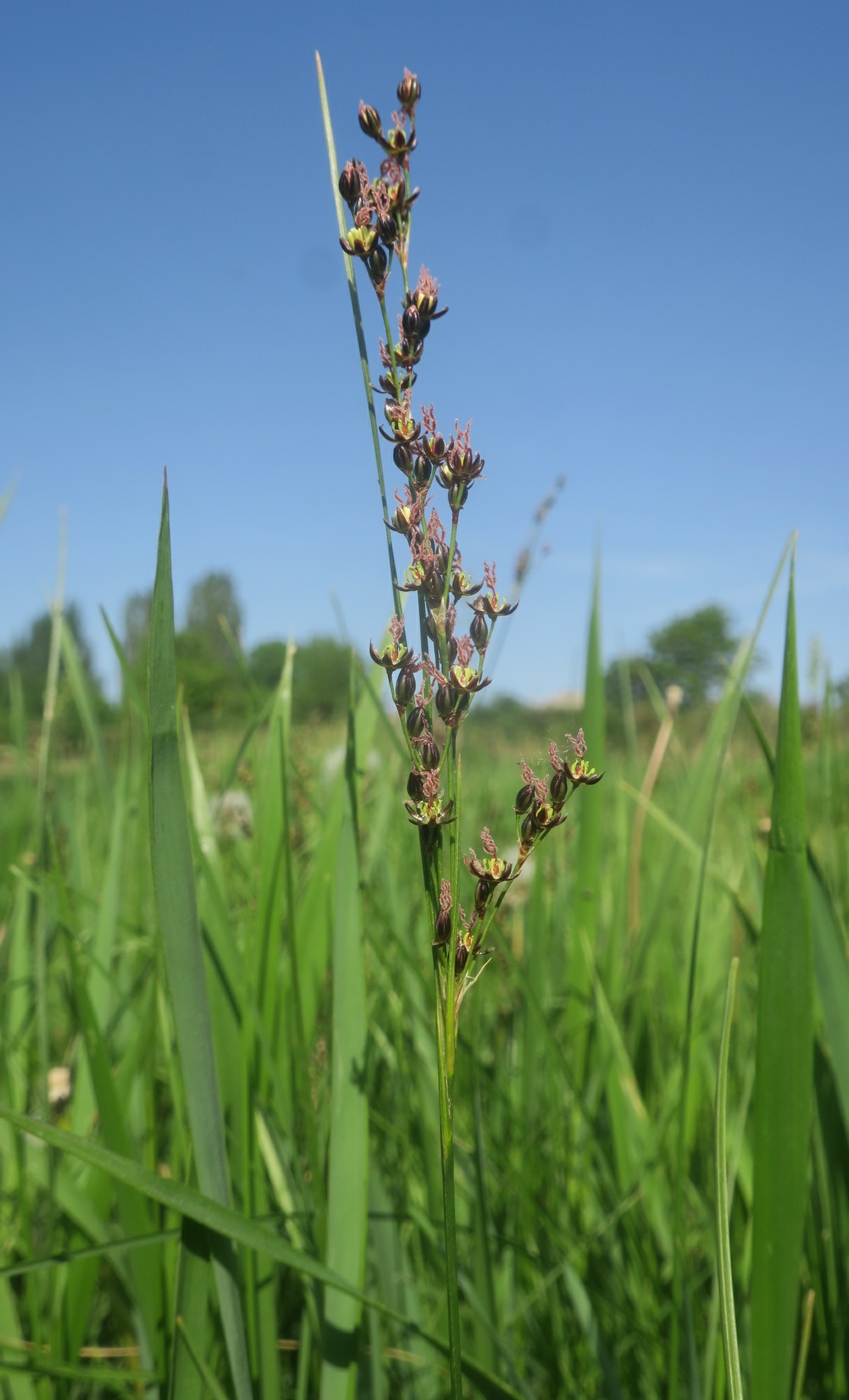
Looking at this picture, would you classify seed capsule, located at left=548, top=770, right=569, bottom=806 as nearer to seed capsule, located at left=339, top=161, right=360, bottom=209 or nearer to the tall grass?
the tall grass

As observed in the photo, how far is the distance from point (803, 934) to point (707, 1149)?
2.87 ft

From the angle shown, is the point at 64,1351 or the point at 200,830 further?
the point at 200,830

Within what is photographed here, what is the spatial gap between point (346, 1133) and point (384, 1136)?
2.01 ft

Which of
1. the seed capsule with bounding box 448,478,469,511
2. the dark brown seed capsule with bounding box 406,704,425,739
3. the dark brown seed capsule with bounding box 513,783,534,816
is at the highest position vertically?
the seed capsule with bounding box 448,478,469,511

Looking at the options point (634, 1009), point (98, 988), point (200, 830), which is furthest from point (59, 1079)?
point (634, 1009)

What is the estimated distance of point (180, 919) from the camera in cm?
57

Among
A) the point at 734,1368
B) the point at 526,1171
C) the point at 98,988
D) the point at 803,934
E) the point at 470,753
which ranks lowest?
the point at 526,1171

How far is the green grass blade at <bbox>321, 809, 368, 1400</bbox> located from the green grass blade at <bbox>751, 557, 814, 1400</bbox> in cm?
28

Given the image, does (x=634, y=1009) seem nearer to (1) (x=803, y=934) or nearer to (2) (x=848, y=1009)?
(2) (x=848, y=1009)

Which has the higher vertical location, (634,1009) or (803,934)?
(803,934)

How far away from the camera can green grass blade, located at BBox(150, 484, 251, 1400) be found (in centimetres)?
55

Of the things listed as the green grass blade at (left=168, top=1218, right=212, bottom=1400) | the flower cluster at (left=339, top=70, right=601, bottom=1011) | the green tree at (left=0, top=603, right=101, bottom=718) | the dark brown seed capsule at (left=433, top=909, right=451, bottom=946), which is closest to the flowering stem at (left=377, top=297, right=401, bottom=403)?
the flower cluster at (left=339, top=70, right=601, bottom=1011)

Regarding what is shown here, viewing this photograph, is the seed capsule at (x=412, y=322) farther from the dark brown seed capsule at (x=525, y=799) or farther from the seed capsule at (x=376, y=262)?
the dark brown seed capsule at (x=525, y=799)

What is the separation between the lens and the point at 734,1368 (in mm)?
480
